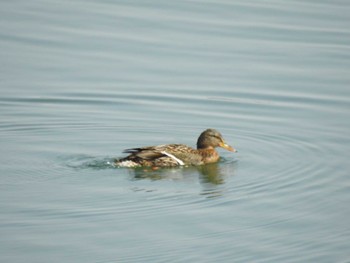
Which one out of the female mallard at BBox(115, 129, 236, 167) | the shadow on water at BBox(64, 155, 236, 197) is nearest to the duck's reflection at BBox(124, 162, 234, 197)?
the shadow on water at BBox(64, 155, 236, 197)

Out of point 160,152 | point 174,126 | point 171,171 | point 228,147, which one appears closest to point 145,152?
point 160,152

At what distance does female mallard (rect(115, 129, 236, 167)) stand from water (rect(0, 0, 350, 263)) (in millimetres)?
170

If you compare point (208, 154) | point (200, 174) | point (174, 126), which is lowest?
point (200, 174)

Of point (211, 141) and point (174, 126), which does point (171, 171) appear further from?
point (174, 126)

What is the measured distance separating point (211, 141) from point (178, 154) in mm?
671

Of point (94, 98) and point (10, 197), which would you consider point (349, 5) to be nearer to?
point (94, 98)

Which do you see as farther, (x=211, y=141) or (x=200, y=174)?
(x=211, y=141)

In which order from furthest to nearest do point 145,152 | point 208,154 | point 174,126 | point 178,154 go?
point 174,126
point 208,154
point 178,154
point 145,152

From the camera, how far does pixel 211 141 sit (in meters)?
15.6

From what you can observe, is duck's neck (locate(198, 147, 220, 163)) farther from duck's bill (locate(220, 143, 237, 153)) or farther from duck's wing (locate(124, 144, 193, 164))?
duck's wing (locate(124, 144, 193, 164))

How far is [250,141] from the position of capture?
52.9 feet

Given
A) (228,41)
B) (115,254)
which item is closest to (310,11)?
(228,41)

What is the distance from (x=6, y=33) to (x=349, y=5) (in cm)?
807

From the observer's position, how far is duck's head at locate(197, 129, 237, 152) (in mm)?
15578
